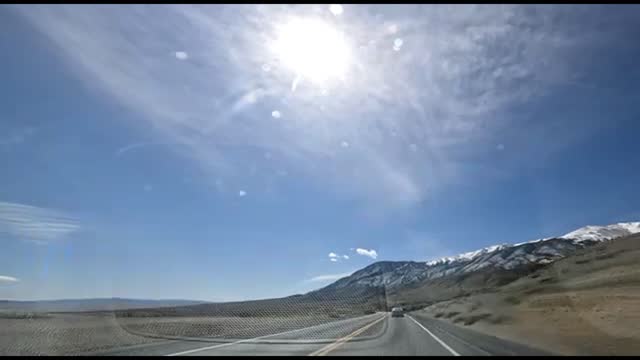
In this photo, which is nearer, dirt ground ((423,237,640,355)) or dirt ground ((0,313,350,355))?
dirt ground ((0,313,350,355))

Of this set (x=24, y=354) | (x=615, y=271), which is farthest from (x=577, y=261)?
(x=24, y=354)

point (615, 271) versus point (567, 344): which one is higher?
point (615, 271)

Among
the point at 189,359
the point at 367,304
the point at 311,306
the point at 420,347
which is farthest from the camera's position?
the point at 367,304

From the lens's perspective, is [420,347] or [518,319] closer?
[420,347]

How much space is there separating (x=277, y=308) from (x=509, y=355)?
160 feet

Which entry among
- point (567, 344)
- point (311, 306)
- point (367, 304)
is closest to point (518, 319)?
point (567, 344)

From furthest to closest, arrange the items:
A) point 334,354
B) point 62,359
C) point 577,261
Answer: point 577,261 → point 334,354 → point 62,359

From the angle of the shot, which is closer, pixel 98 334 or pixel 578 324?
pixel 98 334

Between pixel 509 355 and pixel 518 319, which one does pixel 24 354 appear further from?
pixel 518 319

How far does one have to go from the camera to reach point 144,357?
53.6 feet

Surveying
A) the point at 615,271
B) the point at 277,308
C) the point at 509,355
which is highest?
the point at 615,271

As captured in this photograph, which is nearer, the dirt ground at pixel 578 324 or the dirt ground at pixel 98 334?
the dirt ground at pixel 98 334

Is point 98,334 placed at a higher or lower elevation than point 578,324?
higher

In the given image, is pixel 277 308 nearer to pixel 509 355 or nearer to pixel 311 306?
pixel 311 306
